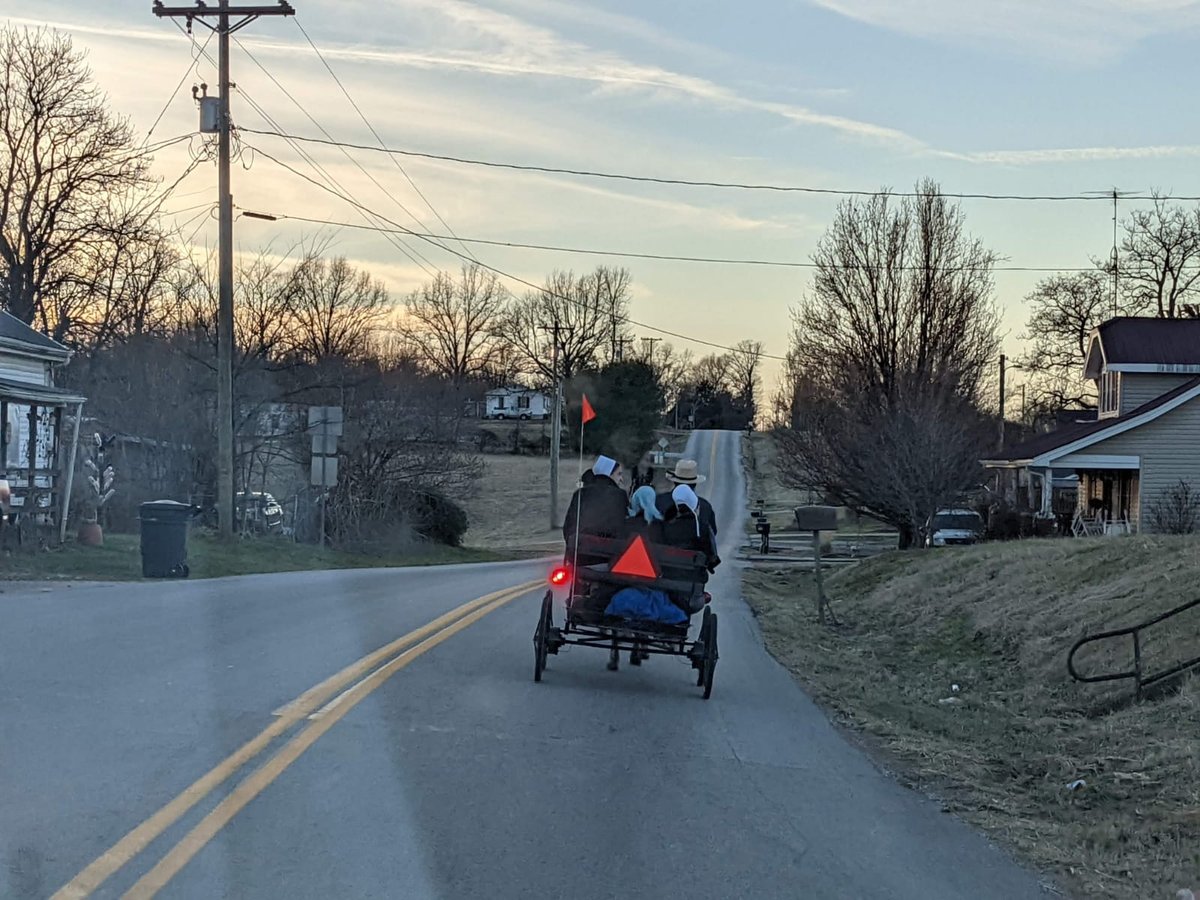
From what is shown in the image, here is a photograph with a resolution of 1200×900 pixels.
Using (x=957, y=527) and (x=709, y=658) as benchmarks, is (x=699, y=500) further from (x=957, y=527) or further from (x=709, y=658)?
(x=957, y=527)

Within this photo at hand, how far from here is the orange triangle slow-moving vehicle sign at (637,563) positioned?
10609 millimetres

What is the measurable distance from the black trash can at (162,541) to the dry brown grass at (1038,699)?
32.5ft

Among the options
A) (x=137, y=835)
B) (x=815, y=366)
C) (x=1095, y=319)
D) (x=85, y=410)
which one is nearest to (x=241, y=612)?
(x=137, y=835)

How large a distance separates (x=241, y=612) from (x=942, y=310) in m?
34.9

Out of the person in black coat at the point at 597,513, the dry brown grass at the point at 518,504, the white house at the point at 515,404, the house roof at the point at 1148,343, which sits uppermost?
the white house at the point at 515,404

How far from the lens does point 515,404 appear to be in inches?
4446

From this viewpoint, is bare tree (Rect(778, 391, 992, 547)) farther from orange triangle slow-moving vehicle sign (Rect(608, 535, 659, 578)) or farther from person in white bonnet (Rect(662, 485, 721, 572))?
orange triangle slow-moving vehicle sign (Rect(608, 535, 659, 578))

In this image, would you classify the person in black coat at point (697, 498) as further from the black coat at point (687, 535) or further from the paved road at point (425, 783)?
the paved road at point (425, 783)

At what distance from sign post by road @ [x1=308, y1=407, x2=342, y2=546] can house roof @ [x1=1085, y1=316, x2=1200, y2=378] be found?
75.6ft

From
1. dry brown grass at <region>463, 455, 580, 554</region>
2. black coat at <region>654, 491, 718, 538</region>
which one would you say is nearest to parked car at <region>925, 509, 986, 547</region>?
dry brown grass at <region>463, 455, 580, 554</region>

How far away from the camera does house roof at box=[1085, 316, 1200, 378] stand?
37969mm

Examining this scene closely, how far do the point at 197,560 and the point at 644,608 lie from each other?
15999 millimetres

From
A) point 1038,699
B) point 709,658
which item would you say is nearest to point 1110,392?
point 1038,699

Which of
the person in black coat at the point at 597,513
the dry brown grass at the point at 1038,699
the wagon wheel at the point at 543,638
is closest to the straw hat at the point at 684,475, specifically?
the person in black coat at the point at 597,513
